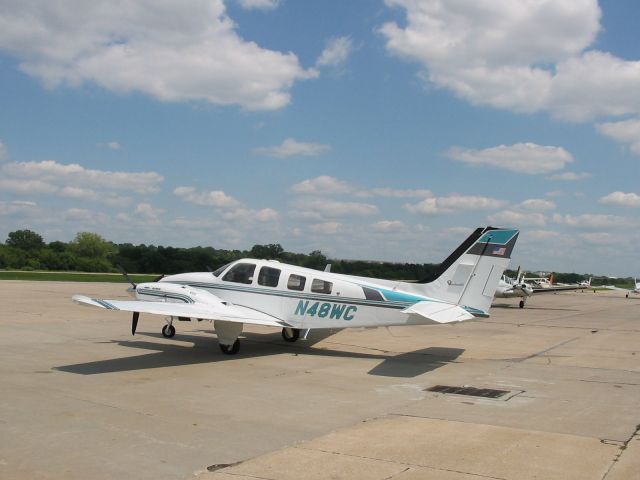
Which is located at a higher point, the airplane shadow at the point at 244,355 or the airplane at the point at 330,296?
the airplane at the point at 330,296

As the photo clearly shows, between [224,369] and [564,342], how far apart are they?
36.8ft

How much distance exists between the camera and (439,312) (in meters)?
11.8

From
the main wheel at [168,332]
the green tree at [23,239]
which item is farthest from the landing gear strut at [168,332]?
the green tree at [23,239]

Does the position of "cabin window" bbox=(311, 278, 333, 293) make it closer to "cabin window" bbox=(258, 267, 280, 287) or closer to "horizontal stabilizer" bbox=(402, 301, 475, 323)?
"cabin window" bbox=(258, 267, 280, 287)

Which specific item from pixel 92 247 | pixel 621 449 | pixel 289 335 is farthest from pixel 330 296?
pixel 92 247

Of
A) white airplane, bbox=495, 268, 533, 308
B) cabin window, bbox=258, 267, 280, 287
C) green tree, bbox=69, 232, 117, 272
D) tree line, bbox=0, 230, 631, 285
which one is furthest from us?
green tree, bbox=69, 232, 117, 272

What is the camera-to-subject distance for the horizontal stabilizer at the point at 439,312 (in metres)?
11.4

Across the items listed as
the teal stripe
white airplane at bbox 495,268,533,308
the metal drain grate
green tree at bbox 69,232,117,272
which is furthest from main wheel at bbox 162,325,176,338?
green tree at bbox 69,232,117,272

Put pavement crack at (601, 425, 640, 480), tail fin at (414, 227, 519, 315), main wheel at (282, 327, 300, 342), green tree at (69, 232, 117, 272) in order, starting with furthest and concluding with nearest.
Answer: green tree at (69, 232, 117, 272) → main wheel at (282, 327, 300, 342) → tail fin at (414, 227, 519, 315) → pavement crack at (601, 425, 640, 480)

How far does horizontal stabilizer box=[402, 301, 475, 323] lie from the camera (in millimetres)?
11383

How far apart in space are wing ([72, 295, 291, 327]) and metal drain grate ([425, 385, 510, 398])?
4.50m

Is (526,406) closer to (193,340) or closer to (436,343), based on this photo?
(436,343)

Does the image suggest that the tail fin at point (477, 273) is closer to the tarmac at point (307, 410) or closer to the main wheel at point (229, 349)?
the tarmac at point (307, 410)

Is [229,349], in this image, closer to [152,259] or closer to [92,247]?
[152,259]
